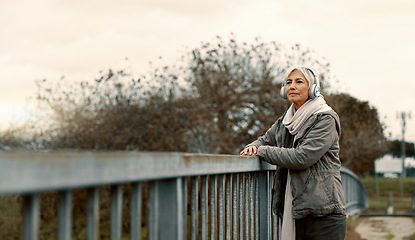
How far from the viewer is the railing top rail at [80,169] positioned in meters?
1.36

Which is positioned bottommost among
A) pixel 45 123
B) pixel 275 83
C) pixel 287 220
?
pixel 287 220

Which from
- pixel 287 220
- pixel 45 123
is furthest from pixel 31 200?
pixel 45 123

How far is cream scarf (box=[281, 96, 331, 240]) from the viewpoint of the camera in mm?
3954

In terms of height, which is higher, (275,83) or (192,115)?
(275,83)

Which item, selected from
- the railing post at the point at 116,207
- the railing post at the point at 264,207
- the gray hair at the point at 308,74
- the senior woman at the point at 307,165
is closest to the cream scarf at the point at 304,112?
the senior woman at the point at 307,165

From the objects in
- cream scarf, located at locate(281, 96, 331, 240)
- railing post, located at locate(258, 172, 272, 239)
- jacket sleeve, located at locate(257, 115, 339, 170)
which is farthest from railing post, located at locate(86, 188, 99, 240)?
railing post, located at locate(258, 172, 272, 239)

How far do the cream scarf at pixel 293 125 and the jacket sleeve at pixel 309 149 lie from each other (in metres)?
0.09

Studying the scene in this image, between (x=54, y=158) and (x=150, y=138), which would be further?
(x=150, y=138)

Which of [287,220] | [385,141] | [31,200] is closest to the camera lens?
[31,200]

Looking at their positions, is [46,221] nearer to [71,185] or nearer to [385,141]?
[71,185]

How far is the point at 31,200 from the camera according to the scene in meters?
1.47

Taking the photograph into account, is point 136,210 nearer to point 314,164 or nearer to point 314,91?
point 314,164

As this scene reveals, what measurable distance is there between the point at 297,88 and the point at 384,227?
8.37 metres

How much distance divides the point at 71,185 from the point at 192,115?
13.2m
